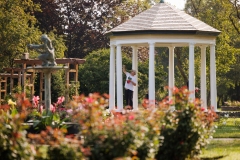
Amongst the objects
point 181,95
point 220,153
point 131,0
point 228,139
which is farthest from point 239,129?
point 131,0

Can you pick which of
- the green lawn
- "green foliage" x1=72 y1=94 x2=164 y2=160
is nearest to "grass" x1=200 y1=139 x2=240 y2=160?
the green lawn

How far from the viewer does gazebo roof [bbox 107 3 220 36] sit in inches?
1113

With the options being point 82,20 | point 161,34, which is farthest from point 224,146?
point 82,20

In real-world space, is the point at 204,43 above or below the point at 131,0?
below

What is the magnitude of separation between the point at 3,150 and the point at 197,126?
4113mm

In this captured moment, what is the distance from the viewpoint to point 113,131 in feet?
33.4

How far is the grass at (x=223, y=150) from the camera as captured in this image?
15.6m

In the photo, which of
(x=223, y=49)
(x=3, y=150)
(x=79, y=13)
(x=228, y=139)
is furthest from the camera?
(x=79, y=13)

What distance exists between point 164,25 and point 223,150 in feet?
39.5

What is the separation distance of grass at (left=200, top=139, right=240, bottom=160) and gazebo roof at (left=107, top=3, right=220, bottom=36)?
8451mm

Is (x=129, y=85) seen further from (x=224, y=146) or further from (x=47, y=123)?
(x=47, y=123)

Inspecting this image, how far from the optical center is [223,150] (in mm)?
17469

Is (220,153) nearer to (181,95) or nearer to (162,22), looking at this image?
(181,95)

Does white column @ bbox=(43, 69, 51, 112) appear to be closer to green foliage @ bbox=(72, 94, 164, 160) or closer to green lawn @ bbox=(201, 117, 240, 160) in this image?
green lawn @ bbox=(201, 117, 240, 160)
